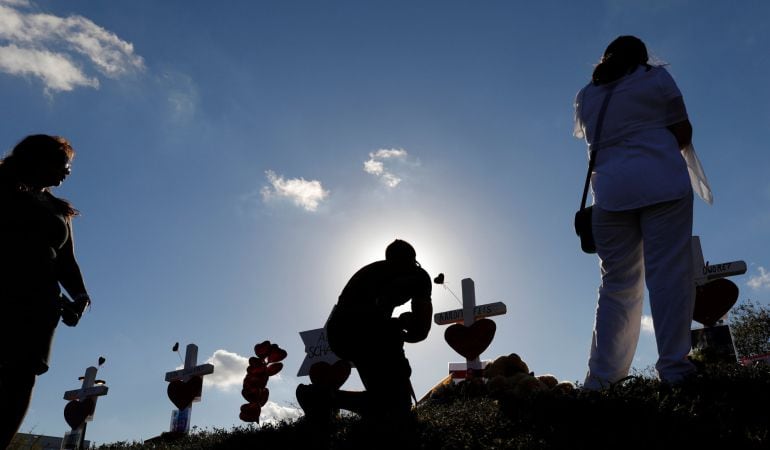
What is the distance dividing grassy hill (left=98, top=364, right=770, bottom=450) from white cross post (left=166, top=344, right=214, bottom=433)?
542 cm

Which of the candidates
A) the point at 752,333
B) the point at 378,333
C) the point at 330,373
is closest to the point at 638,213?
the point at 378,333

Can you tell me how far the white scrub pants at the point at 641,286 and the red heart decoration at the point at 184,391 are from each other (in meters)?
7.04

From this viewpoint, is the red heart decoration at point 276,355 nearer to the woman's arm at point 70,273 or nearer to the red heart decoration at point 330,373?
the red heart decoration at point 330,373

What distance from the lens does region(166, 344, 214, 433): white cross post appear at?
9375 mm

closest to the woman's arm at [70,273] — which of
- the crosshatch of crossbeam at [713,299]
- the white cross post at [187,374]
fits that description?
the white cross post at [187,374]

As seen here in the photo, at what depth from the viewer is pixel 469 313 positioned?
798 centimetres

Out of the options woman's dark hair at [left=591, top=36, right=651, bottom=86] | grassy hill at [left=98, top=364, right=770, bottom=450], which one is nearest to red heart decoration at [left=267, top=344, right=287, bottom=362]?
grassy hill at [left=98, top=364, right=770, bottom=450]

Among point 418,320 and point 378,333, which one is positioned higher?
point 418,320

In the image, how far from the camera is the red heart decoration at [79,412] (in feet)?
37.5

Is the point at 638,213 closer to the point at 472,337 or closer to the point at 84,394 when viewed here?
the point at 472,337

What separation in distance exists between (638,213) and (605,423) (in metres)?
1.90

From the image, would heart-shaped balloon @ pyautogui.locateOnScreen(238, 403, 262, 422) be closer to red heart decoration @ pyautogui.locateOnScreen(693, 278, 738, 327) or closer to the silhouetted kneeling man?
the silhouetted kneeling man

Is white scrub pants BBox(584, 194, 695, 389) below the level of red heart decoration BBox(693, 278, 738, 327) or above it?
below

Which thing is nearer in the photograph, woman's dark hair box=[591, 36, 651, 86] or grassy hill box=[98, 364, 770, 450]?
grassy hill box=[98, 364, 770, 450]
